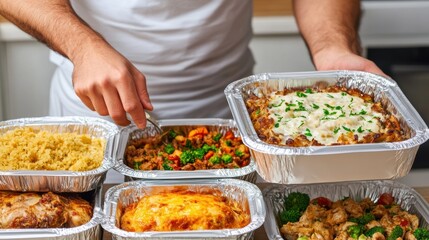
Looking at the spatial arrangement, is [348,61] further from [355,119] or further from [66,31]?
[66,31]

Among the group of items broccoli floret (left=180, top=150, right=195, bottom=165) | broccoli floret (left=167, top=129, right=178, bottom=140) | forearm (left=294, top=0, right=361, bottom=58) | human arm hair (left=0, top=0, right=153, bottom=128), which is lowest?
broccoli floret (left=167, top=129, right=178, bottom=140)

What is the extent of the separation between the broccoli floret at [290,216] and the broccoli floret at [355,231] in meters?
0.15

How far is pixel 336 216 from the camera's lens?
1.88 metres

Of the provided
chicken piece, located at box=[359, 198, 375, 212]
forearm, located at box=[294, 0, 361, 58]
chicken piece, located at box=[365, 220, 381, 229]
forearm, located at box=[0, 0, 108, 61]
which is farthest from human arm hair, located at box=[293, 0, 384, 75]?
forearm, located at box=[0, 0, 108, 61]

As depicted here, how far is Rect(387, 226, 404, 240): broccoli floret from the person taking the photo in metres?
1.79

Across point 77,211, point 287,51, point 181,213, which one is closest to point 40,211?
point 77,211

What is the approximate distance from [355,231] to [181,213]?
42 centimetres

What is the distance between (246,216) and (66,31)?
748 millimetres

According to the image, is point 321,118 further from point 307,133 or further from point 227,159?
point 227,159

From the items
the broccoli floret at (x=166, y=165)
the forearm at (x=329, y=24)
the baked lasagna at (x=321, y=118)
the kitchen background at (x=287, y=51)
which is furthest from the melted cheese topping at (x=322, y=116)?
the kitchen background at (x=287, y=51)

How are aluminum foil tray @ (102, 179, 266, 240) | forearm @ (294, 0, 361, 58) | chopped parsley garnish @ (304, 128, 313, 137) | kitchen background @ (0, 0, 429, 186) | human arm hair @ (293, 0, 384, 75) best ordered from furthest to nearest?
kitchen background @ (0, 0, 429, 186) → forearm @ (294, 0, 361, 58) → human arm hair @ (293, 0, 384, 75) → chopped parsley garnish @ (304, 128, 313, 137) → aluminum foil tray @ (102, 179, 266, 240)

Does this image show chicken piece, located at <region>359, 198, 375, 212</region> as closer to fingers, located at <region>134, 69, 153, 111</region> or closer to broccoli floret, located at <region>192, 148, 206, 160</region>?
broccoli floret, located at <region>192, 148, 206, 160</region>

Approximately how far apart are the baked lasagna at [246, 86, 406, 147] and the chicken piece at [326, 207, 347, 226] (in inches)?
8.6

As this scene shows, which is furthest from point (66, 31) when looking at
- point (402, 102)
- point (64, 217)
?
point (402, 102)
